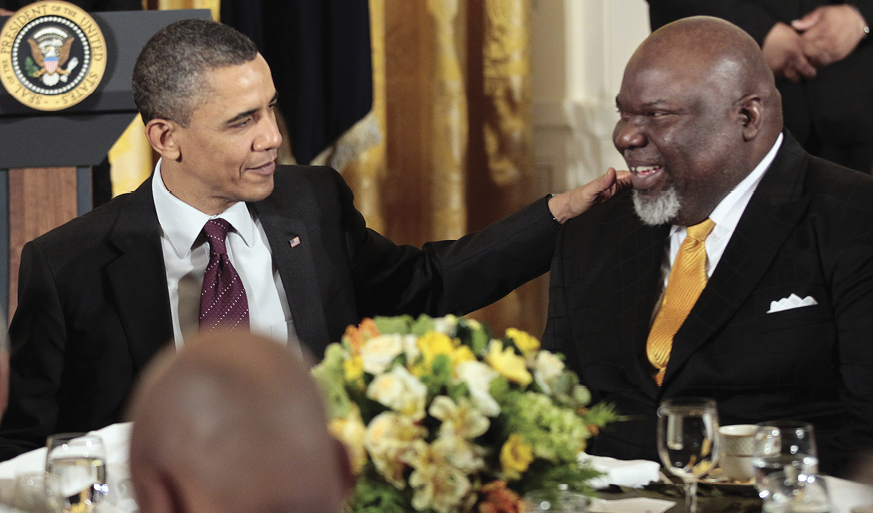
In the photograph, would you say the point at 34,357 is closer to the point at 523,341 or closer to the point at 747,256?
the point at 523,341

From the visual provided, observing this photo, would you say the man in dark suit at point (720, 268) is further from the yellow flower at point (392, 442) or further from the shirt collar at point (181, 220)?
the yellow flower at point (392, 442)

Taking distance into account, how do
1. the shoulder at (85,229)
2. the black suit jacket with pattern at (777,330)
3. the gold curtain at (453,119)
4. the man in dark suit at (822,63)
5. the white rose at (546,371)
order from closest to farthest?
the white rose at (546,371), the black suit jacket with pattern at (777,330), the shoulder at (85,229), the man in dark suit at (822,63), the gold curtain at (453,119)

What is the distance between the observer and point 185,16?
260 centimetres

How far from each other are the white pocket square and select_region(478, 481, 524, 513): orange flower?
3.35 feet

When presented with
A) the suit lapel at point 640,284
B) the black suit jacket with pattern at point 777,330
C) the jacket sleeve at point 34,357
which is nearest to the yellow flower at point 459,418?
the black suit jacket with pattern at point 777,330

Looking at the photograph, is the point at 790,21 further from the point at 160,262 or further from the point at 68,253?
the point at 68,253

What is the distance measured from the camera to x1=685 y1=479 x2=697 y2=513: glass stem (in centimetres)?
131

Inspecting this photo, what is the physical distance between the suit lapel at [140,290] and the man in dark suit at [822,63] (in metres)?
1.81

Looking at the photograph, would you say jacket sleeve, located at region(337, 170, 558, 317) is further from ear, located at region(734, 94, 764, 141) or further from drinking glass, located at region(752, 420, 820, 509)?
drinking glass, located at region(752, 420, 820, 509)

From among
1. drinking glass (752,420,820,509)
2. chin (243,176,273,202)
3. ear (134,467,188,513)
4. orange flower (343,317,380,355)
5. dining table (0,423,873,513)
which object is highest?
ear (134,467,188,513)

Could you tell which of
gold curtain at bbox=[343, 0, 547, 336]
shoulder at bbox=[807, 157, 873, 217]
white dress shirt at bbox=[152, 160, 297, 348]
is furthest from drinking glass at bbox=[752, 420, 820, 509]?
gold curtain at bbox=[343, 0, 547, 336]

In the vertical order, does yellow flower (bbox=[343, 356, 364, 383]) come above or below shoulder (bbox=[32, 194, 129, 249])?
above

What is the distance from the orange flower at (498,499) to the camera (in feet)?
3.74

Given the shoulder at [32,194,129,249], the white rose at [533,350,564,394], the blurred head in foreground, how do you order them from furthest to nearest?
the shoulder at [32,194,129,249] < the white rose at [533,350,564,394] < the blurred head in foreground
